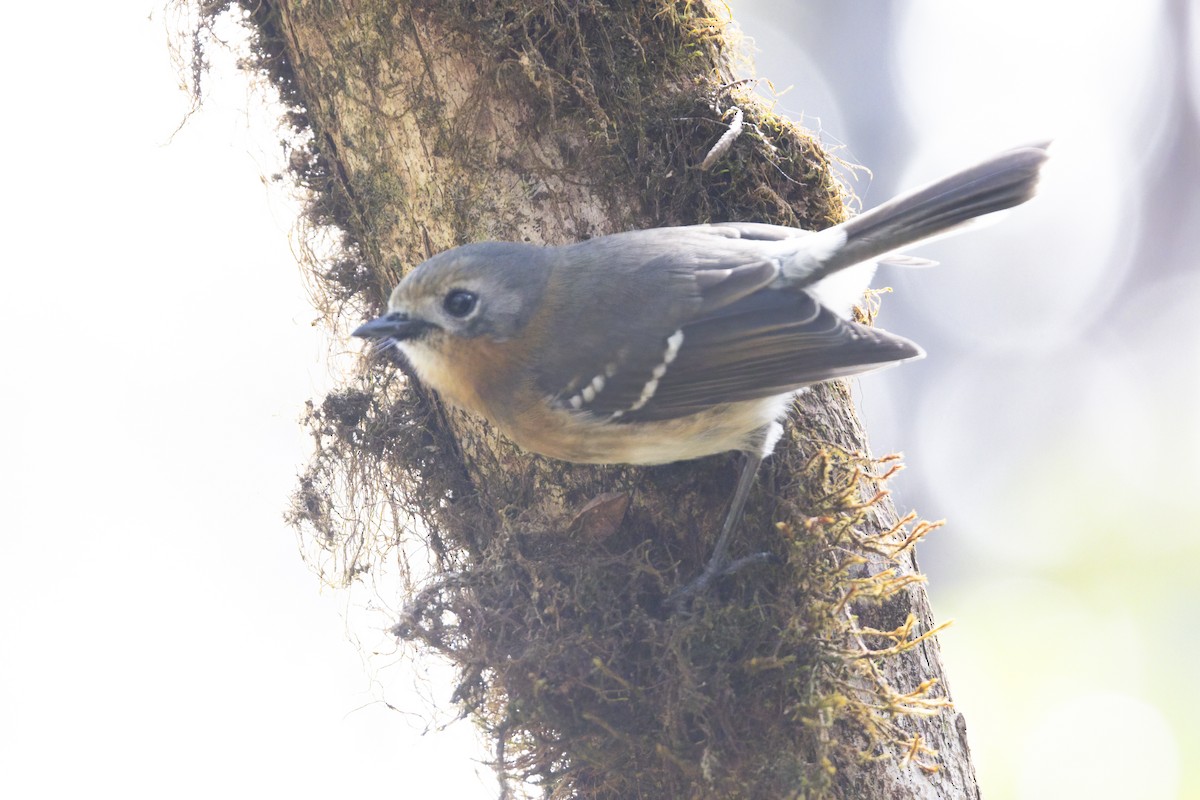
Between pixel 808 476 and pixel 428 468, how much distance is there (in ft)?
4.24

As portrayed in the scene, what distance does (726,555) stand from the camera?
296 cm

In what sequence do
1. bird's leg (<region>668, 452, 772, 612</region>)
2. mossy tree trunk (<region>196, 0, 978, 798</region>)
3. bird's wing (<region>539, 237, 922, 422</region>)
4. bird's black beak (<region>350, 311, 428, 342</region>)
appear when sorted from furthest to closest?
bird's black beak (<region>350, 311, 428, 342</region>), bird's wing (<region>539, 237, 922, 422</region>), bird's leg (<region>668, 452, 772, 612</region>), mossy tree trunk (<region>196, 0, 978, 798</region>)

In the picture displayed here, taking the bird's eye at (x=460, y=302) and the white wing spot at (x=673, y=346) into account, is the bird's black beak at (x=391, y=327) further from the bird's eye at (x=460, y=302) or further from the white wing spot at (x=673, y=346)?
the white wing spot at (x=673, y=346)

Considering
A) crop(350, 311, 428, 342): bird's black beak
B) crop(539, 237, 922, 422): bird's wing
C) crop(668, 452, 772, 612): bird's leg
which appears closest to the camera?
crop(668, 452, 772, 612): bird's leg

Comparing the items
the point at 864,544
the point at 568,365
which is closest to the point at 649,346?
the point at 568,365

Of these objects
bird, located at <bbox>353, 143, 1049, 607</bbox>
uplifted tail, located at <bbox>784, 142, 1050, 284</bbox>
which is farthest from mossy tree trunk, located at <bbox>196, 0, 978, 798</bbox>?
uplifted tail, located at <bbox>784, 142, 1050, 284</bbox>

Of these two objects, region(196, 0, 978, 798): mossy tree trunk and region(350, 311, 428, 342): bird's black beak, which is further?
region(350, 311, 428, 342): bird's black beak

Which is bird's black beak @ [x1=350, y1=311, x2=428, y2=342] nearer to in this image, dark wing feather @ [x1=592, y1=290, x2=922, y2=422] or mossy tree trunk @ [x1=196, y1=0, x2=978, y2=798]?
mossy tree trunk @ [x1=196, y1=0, x2=978, y2=798]

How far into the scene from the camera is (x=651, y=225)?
3.23 meters

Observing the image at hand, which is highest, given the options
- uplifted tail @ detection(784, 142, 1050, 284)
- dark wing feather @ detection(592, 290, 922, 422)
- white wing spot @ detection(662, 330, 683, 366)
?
uplifted tail @ detection(784, 142, 1050, 284)

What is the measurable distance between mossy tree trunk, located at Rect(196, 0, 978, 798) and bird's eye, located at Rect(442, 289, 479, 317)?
0.65ft

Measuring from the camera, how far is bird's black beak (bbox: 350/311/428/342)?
311 centimetres

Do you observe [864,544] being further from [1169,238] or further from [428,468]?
[1169,238]

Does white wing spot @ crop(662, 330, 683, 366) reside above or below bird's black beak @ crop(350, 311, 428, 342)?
below
